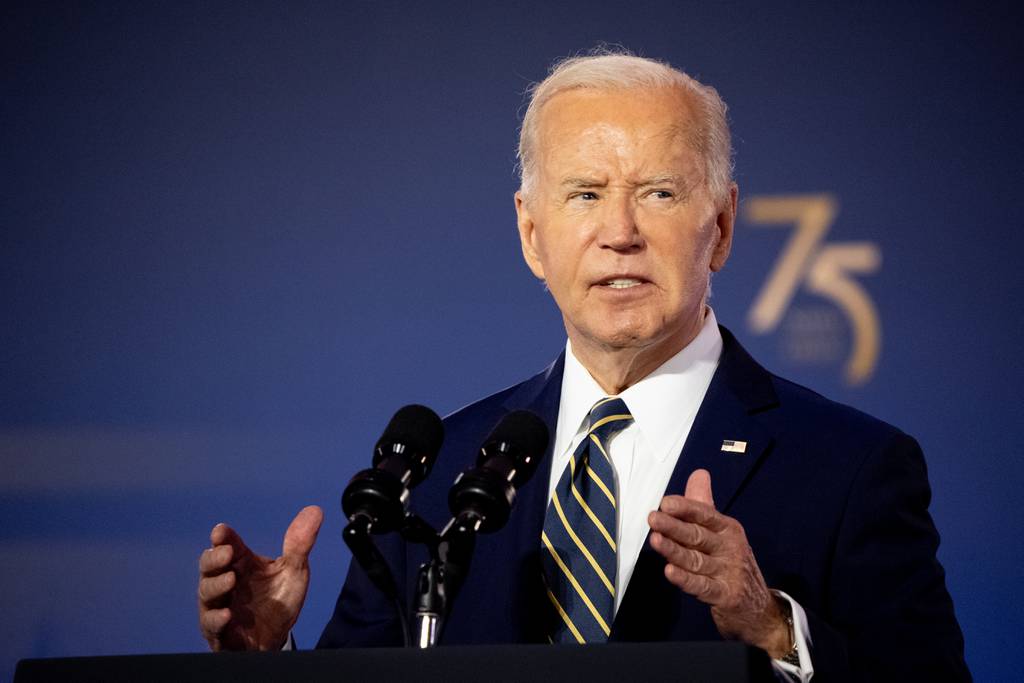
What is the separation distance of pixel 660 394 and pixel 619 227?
291mm

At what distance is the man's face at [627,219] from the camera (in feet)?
6.61

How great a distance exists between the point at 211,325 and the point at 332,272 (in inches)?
14.2

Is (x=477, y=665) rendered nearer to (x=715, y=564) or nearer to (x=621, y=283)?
(x=715, y=564)

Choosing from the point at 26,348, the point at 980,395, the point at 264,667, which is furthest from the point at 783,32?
the point at 264,667

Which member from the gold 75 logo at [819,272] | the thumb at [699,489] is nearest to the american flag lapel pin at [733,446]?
the thumb at [699,489]

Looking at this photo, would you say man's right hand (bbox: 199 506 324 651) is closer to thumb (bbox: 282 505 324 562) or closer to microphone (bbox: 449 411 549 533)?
thumb (bbox: 282 505 324 562)

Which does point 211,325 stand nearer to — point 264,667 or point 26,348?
point 26,348

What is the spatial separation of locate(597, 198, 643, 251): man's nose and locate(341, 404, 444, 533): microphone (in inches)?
23.7

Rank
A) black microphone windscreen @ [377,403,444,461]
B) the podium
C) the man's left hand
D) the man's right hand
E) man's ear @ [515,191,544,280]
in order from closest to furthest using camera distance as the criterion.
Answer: the podium, the man's left hand, black microphone windscreen @ [377,403,444,461], the man's right hand, man's ear @ [515,191,544,280]

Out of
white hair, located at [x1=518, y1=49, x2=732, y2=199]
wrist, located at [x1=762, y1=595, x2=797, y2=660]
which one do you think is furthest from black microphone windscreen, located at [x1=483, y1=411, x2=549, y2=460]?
white hair, located at [x1=518, y1=49, x2=732, y2=199]

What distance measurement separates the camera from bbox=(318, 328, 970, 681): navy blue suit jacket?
1.71 m

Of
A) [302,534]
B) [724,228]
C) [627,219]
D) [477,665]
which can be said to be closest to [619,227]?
[627,219]

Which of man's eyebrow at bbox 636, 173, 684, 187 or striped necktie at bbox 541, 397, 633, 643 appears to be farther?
man's eyebrow at bbox 636, 173, 684, 187

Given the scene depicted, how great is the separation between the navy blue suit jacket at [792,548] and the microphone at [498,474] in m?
0.44
